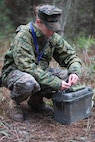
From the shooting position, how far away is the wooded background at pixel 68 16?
9938 mm

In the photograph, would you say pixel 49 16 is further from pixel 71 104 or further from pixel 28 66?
pixel 71 104

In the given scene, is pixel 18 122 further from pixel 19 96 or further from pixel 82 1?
pixel 82 1

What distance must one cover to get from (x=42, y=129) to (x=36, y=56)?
0.84 meters

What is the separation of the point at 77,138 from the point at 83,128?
0.28m

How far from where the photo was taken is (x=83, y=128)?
378 centimetres

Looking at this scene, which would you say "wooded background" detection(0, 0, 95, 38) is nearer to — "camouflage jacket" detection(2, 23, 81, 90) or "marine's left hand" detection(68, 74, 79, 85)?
"camouflage jacket" detection(2, 23, 81, 90)

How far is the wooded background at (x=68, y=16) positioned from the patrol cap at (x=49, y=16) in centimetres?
598

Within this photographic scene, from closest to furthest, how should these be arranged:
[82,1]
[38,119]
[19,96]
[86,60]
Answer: [19,96] → [38,119] → [86,60] → [82,1]

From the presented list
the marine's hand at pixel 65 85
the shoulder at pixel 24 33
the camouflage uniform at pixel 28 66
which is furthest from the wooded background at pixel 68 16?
the marine's hand at pixel 65 85

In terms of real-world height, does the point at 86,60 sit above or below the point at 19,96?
below

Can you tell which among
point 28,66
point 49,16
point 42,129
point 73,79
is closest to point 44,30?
point 49,16

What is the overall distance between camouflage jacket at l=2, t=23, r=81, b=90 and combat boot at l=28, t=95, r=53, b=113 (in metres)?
0.41

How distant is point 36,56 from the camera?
392cm

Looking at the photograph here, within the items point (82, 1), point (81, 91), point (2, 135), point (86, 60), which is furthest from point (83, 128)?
point (82, 1)
